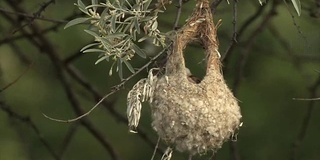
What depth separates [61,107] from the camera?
4.91 m

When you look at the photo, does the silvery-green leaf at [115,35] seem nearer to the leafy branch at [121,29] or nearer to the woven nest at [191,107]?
the leafy branch at [121,29]

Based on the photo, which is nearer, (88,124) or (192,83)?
(192,83)

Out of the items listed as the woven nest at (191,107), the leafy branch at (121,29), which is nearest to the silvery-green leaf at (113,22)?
the leafy branch at (121,29)

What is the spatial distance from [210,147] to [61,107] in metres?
3.28

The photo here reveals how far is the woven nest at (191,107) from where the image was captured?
5.38 feet

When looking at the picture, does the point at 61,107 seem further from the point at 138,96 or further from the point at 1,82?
the point at 138,96

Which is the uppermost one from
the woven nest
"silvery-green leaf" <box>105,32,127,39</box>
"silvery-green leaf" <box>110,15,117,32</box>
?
"silvery-green leaf" <box>110,15,117,32</box>

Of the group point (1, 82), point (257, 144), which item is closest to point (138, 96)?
point (1, 82)

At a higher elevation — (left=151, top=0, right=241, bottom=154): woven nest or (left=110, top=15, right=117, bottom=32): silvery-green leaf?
(left=110, top=15, right=117, bottom=32): silvery-green leaf

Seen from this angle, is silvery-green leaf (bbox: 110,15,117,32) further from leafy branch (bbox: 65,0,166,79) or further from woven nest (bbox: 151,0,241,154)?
woven nest (bbox: 151,0,241,154)

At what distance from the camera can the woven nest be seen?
164 centimetres

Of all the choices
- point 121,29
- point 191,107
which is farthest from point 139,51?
point 191,107

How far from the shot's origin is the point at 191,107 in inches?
64.7

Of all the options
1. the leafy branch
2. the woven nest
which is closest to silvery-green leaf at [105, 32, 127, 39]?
the leafy branch
